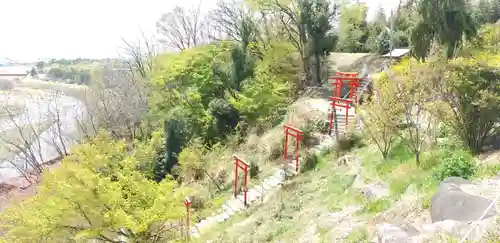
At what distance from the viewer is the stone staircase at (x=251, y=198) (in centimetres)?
1975

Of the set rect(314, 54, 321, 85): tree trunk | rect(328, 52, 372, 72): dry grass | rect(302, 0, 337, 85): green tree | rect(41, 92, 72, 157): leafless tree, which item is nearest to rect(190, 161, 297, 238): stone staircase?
rect(302, 0, 337, 85): green tree

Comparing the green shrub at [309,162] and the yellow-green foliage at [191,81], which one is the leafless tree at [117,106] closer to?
the yellow-green foliage at [191,81]

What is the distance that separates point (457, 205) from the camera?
10.0 metres

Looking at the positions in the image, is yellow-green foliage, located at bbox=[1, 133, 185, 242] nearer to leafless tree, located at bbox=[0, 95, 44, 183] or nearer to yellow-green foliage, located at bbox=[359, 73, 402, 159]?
yellow-green foliage, located at bbox=[359, 73, 402, 159]

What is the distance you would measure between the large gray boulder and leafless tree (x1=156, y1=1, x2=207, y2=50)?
127ft

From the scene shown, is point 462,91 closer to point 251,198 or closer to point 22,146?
point 251,198

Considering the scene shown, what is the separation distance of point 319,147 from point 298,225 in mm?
7321

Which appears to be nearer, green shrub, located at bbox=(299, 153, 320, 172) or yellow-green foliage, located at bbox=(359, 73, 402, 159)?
yellow-green foliage, located at bbox=(359, 73, 402, 159)

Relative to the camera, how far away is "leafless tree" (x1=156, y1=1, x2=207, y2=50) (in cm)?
4741

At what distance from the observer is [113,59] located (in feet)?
173

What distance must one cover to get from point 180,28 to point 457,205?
41.3 meters

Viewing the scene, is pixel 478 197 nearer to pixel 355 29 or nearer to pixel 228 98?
pixel 228 98

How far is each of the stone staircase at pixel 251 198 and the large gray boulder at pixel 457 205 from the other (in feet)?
31.5

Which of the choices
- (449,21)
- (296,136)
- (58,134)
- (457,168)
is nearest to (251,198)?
(296,136)
